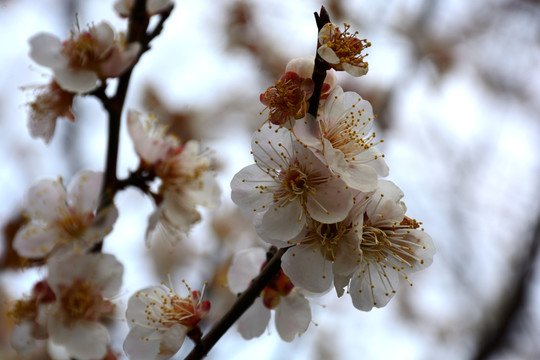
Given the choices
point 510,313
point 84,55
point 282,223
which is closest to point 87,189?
point 84,55

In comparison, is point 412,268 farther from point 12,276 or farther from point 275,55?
point 275,55

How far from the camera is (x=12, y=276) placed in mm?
2070

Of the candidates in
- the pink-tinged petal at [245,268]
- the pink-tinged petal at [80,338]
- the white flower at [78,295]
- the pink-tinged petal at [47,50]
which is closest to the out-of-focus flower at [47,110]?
the pink-tinged petal at [47,50]

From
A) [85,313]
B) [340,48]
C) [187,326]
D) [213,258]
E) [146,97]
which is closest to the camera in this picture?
[340,48]

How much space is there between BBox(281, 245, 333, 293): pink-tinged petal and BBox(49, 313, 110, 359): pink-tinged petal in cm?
54

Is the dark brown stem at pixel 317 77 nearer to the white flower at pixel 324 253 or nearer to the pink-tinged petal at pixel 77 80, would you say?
the white flower at pixel 324 253

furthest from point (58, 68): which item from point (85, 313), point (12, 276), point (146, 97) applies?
point (146, 97)

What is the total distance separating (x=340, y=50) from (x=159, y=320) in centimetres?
61

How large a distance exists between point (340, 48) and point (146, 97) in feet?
10.2

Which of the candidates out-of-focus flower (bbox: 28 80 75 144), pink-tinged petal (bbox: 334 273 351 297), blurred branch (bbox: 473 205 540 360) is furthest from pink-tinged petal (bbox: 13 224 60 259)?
blurred branch (bbox: 473 205 540 360)

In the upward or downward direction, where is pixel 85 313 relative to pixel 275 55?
upward

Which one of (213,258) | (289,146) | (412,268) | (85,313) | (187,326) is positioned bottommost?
(213,258)

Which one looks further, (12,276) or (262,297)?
(12,276)

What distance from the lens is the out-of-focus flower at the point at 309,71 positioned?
3.08 ft
